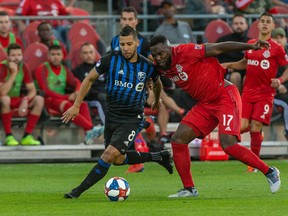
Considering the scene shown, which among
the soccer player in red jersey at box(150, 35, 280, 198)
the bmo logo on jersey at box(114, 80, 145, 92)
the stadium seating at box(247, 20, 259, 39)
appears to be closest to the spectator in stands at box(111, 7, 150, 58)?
the bmo logo on jersey at box(114, 80, 145, 92)

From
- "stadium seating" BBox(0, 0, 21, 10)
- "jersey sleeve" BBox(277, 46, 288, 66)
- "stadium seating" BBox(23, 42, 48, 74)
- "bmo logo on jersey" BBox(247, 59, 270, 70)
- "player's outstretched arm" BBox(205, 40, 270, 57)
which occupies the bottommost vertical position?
"stadium seating" BBox(23, 42, 48, 74)

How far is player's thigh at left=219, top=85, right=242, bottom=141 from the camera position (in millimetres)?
12125

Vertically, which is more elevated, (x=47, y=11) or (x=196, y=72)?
(x=196, y=72)

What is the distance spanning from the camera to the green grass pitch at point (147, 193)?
35.5ft

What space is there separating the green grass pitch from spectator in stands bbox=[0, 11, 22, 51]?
2.41 m

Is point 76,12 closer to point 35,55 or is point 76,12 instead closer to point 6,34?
point 35,55

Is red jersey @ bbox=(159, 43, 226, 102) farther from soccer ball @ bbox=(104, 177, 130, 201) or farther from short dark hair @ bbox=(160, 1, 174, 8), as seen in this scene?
short dark hair @ bbox=(160, 1, 174, 8)

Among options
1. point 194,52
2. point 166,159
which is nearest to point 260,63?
point 166,159

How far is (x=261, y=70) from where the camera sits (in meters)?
16.0

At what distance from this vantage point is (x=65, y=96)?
18812mm

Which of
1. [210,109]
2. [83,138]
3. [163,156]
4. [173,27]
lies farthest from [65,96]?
[210,109]

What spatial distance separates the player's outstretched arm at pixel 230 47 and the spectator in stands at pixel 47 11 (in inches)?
345

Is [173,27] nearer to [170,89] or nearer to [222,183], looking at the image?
[170,89]

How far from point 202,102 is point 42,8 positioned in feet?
30.0
